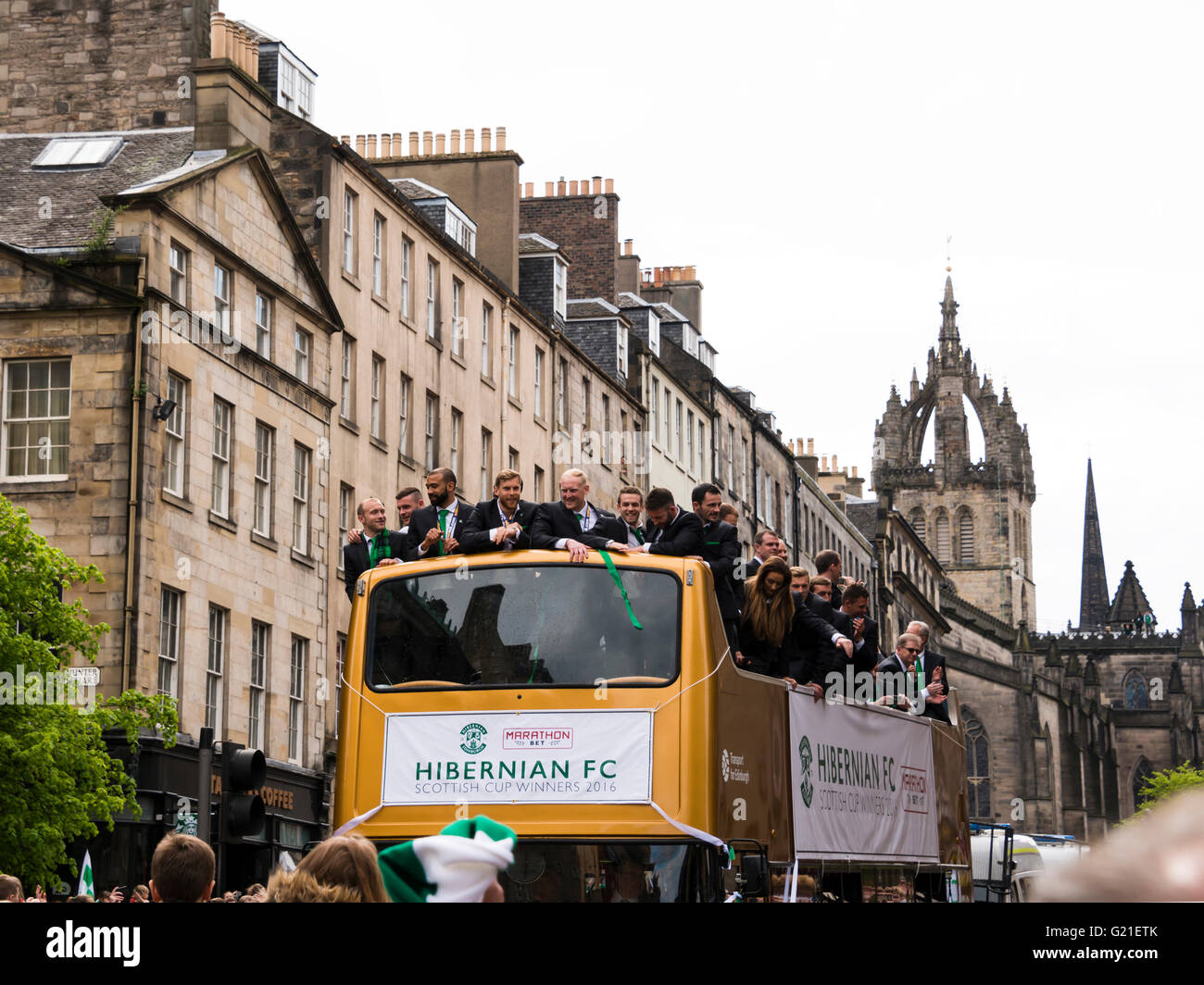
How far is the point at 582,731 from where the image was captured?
1232 cm

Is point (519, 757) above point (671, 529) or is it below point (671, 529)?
below

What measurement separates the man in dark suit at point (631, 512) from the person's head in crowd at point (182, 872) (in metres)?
7.49

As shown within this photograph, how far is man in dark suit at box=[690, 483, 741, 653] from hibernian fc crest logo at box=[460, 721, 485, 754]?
1838 mm

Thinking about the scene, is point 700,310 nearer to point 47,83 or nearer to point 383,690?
point 47,83

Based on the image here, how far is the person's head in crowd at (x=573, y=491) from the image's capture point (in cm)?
1321

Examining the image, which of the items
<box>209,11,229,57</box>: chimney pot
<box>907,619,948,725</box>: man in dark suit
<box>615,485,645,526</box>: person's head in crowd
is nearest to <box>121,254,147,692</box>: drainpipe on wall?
<box>209,11,229,57</box>: chimney pot

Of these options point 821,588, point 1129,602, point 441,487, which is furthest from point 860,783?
point 1129,602

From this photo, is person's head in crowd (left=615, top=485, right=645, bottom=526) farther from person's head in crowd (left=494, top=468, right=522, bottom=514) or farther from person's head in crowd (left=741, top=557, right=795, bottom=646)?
person's head in crowd (left=741, top=557, right=795, bottom=646)

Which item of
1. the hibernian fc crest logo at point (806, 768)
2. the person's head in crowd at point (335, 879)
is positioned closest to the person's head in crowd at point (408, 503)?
the hibernian fc crest logo at point (806, 768)

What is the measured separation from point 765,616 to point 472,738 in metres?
2.29

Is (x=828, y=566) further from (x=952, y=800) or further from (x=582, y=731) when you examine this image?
(x=582, y=731)

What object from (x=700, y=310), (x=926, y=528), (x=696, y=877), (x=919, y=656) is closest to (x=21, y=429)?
(x=919, y=656)

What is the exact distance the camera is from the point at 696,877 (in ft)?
39.1
